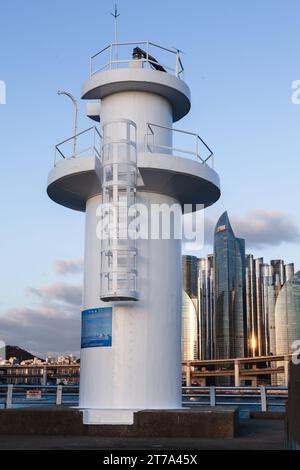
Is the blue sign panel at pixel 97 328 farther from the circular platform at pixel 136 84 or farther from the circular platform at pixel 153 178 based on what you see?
the circular platform at pixel 136 84

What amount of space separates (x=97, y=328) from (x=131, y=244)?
2.20 metres

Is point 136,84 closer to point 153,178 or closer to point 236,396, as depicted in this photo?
point 153,178

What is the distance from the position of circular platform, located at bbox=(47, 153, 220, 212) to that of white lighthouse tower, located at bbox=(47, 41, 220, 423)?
26 millimetres

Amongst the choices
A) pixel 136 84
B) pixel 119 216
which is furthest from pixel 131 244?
pixel 136 84

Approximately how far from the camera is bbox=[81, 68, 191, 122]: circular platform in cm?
1589

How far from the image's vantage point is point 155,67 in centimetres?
1742

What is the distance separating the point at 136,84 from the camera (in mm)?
16000

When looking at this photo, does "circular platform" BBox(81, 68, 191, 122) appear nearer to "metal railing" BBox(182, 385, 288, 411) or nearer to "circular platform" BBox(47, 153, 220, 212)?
"circular platform" BBox(47, 153, 220, 212)

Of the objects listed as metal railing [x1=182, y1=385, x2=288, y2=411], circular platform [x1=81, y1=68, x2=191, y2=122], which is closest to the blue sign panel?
metal railing [x1=182, y1=385, x2=288, y2=411]

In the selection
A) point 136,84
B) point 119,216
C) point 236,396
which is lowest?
point 236,396

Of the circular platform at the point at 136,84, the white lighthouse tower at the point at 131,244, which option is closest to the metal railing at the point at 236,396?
the white lighthouse tower at the point at 131,244

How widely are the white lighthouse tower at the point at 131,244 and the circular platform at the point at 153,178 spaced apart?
0.09ft

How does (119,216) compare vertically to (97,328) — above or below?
above
